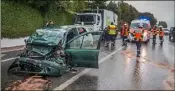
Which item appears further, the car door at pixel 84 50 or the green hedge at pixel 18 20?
the green hedge at pixel 18 20

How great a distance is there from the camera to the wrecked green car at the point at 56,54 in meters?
10.7

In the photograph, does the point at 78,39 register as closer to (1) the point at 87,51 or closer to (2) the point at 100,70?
(1) the point at 87,51

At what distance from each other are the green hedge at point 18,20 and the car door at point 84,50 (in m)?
11.4

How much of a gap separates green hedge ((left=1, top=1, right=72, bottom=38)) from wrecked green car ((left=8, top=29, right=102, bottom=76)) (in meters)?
11.1

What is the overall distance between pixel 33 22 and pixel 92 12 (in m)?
5.37

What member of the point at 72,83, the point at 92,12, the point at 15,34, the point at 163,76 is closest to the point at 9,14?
the point at 15,34

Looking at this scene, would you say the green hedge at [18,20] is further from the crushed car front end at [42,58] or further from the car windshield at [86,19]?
the crushed car front end at [42,58]

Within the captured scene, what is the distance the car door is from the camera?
11219 millimetres

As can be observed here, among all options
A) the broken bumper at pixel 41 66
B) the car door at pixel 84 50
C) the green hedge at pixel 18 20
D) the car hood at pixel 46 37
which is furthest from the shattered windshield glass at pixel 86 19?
the broken bumper at pixel 41 66

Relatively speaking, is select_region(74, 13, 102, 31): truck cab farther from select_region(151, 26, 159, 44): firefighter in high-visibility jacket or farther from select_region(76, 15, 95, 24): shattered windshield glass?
select_region(151, 26, 159, 44): firefighter in high-visibility jacket

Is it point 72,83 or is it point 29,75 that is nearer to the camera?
point 72,83

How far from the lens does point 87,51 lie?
444 inches

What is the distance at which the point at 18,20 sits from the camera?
81.7ft

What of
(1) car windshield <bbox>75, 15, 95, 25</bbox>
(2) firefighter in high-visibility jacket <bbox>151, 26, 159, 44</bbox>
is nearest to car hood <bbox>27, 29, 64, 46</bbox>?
(2) firefighter in high-visibility jacket <bbox>151, 26, 159, 44</bbox>
